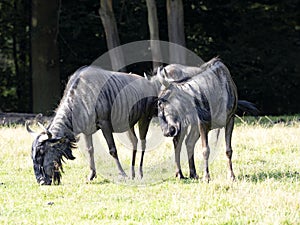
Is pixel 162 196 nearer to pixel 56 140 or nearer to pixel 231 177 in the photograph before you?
pixel 231 177

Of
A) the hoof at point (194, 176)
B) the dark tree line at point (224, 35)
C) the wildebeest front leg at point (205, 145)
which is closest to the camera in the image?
the wildebeest front leg at point (205, 145)

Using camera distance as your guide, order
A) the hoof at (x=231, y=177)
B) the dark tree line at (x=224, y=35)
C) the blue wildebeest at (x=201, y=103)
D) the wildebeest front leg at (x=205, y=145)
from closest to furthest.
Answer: the hoof at (x=231, y=177) < the blue wildebeest at (x=201, y=103) < the wildebeest front leg at (x=205, y=145) < the dark tree line at (x=224, y=35)

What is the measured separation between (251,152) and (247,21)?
1584 cm

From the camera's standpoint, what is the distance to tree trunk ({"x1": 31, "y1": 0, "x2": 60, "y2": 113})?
2469 centimetres

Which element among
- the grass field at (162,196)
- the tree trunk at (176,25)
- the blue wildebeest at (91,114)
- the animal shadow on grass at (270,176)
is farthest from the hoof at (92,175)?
the tree trunk at (176,25)

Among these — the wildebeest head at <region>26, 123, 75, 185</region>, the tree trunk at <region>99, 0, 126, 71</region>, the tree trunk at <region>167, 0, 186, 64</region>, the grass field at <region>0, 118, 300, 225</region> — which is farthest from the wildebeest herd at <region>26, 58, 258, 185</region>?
the tree trunk at <region>99, 0, 126, 71</region>

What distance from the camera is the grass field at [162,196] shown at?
25.5 ft

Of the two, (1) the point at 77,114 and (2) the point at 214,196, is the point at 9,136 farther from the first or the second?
(2) the point at 214,196

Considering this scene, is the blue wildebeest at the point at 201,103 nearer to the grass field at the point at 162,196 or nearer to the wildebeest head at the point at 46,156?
the grass field at the point at 162,196

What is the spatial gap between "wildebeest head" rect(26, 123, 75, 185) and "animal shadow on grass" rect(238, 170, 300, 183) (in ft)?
8.82

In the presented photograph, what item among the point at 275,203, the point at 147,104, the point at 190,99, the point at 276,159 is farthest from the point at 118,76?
the point at 275,203

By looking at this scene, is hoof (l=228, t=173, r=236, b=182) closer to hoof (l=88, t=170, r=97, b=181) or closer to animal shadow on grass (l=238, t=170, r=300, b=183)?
animal shadow on grass (l=238, t=170, r=300, b=183)

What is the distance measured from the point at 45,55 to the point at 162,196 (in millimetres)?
16429

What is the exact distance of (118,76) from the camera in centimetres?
1138
